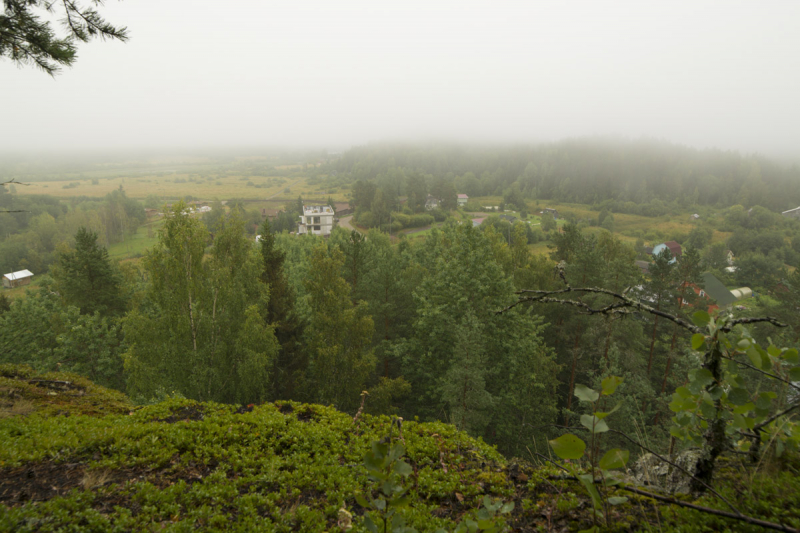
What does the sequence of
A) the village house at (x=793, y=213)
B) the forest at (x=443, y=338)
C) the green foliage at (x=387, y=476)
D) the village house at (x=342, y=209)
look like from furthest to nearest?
the village house at (x=793, y=213), the village house at (x=342, y=209), the forest at (x=443, y=338), the green foliage at (x=387, y=476)

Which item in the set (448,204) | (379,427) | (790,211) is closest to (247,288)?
(379,427)

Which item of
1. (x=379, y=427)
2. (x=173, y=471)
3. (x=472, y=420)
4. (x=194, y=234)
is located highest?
(x=194, y=234)

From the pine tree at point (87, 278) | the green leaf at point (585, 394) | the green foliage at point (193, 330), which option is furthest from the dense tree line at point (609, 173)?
the green leaf at point (585, 394)

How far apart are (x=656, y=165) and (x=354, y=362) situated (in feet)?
546

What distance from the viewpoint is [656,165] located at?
139000 millimetres

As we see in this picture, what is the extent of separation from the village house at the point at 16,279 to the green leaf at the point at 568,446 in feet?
246

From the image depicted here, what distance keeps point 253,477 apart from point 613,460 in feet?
15.4

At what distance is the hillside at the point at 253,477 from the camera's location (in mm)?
3199

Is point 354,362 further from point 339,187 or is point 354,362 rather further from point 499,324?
point 339,187

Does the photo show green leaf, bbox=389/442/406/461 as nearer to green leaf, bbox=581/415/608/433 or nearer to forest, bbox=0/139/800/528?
forest, bbox=0/139/800/528

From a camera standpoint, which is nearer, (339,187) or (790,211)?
(790,211)

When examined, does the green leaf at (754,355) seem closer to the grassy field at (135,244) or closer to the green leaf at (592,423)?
the green leaf at (592,423)

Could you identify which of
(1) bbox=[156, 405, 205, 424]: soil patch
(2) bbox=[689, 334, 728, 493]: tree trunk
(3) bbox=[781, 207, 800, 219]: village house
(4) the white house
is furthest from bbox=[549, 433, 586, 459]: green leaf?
(3) bbox=[781, 207, 800, 219]: village house

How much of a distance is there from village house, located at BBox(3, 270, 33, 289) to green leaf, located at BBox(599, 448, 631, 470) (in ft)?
247
